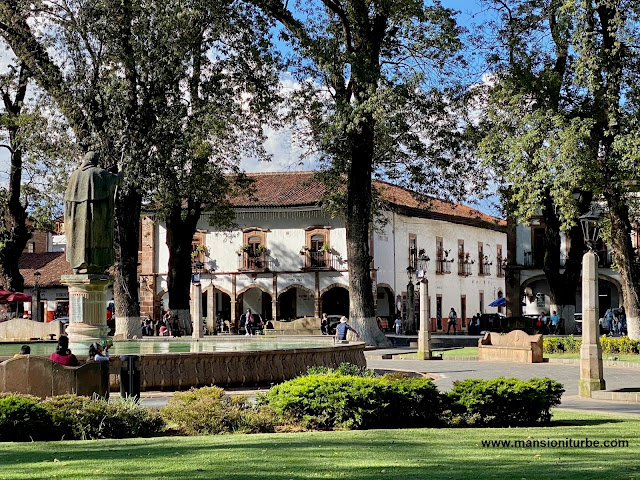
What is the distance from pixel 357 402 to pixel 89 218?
8242 mm

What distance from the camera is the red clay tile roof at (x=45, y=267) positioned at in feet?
206

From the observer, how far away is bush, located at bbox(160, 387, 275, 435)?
11422mm

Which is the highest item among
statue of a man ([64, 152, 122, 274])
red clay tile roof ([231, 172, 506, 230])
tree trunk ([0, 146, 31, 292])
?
red clay tile roof ([231, 172, 506, 230])

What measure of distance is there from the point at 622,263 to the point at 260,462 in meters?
21.8

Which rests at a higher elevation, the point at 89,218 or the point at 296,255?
the point at 296,255

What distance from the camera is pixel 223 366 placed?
56.0 ft

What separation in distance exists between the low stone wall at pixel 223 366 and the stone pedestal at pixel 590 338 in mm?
4419

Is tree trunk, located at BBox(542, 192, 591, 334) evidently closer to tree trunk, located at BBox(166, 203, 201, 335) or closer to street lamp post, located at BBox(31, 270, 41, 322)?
tree trunk, located at BBox(166, 203, 201, 335)

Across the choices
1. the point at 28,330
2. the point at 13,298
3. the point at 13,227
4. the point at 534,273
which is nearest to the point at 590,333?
the point at 28,330

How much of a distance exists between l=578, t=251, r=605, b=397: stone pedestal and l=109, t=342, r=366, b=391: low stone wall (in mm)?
4419

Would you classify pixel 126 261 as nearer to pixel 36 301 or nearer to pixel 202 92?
pixel 202 92

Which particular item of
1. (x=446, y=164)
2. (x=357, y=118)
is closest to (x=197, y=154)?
(x=357, y=118)

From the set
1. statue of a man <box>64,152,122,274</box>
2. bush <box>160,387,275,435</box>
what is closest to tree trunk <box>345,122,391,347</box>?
statue of a man <box>64,152,122,274</box>

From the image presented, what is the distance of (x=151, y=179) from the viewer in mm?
30828
